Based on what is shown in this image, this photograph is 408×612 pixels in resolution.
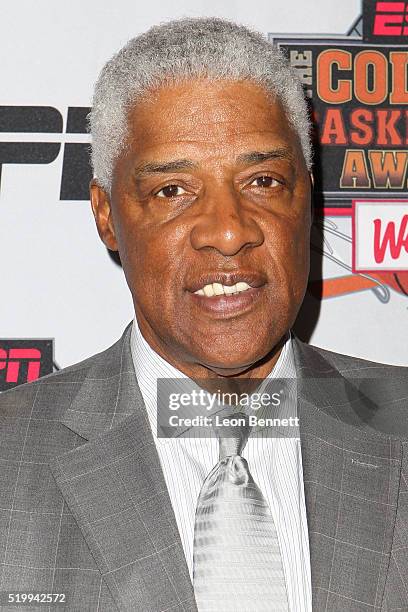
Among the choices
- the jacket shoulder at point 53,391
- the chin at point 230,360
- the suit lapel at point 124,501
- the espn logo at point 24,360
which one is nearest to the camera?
the suit lapel at point 124,501

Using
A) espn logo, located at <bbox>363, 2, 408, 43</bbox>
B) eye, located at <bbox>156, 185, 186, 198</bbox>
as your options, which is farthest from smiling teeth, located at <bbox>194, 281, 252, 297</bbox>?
espn logo, located at <bbox>363, 2, 408, 43</bbox>

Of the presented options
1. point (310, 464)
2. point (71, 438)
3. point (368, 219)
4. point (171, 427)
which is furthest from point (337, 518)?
point (368, 219)

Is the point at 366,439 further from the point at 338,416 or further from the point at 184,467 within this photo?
the point at 184,467

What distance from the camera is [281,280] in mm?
1423

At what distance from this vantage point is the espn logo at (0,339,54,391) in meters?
1.80

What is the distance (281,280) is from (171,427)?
309 millimetres

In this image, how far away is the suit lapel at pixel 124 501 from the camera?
A: 50.9 inches

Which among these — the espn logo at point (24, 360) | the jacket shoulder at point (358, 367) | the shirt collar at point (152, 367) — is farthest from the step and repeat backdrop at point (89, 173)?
the shirt collar at point (152, 367)

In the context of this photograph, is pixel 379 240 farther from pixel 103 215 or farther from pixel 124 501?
→ pixel 124 501

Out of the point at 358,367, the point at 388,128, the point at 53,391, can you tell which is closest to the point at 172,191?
the point at 53,391

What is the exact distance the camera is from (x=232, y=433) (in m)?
1.45

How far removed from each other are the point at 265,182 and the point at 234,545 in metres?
0.59

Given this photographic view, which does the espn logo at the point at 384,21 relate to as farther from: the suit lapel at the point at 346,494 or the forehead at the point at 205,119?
the suit lapel at the point at 346,494

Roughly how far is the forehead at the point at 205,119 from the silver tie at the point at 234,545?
48 centimetres
